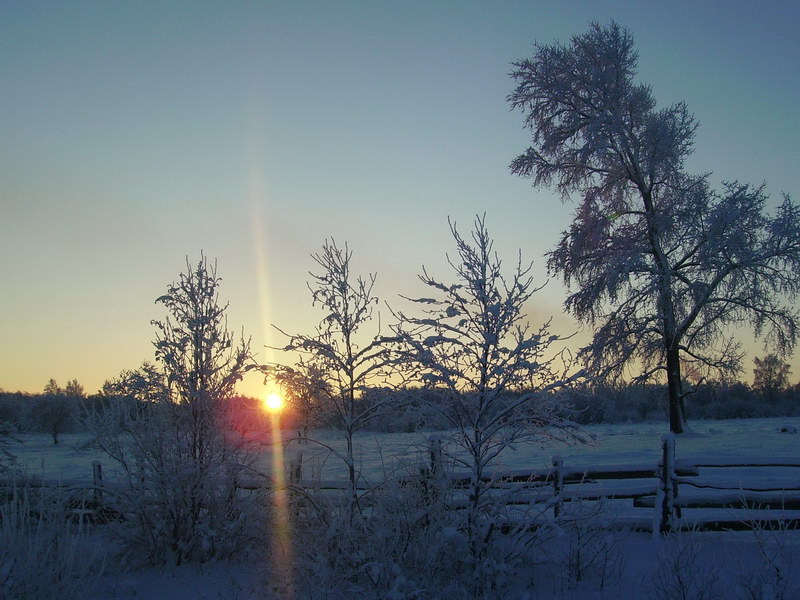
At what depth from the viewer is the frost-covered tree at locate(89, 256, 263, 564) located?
870cm

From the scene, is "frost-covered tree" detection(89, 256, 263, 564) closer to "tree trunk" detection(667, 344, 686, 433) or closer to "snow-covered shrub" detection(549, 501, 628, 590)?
"snow-covered shrub" detection(549, 501, 628, 590)

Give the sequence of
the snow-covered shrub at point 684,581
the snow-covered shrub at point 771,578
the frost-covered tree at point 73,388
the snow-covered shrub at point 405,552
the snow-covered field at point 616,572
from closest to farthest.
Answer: the snow-covered shrub at point 771,578, the snow-covered shrub at point 684,581, the snow-covered field at point 616,572, the snow-covered shrub at point 405,552, the frost-covered tree at point 73,388

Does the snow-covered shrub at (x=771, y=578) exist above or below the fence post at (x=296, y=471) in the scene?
below

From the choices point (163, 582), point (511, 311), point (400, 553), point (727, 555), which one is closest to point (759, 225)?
point (727, 555)

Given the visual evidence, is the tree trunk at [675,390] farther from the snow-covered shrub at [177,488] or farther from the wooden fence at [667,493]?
the snow-covered shrub at [177,488]

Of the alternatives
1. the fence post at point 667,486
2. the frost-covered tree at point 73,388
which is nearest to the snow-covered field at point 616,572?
the fence post at point 667,486

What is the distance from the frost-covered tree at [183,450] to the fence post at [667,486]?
5.66 meters

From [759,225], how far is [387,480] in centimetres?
1460

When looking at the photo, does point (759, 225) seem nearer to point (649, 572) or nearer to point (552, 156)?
point (552, 156)

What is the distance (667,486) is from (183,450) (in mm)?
6725

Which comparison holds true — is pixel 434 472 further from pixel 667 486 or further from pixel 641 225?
pixel 641 225

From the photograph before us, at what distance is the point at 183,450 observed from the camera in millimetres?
8945

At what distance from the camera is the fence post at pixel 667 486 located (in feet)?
29.0

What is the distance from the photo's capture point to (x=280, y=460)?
10312 mm
